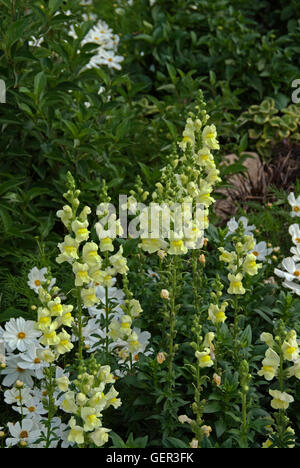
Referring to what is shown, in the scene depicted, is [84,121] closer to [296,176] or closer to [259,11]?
[296,176]

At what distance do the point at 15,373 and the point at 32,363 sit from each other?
0.35 feet

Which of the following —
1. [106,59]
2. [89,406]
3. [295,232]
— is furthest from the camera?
[106,59]

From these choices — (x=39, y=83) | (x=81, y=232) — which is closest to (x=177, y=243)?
(x=81, y=232)

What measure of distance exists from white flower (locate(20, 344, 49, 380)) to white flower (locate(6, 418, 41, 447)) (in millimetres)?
261

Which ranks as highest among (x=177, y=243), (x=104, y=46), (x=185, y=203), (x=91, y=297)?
(x=104, y=46)

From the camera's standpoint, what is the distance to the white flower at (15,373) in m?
3.26

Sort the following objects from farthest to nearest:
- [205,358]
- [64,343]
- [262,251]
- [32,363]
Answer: [262,251], [32,363], [64,343], [205,358]

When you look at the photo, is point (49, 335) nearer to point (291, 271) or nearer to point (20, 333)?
point (20, 333)

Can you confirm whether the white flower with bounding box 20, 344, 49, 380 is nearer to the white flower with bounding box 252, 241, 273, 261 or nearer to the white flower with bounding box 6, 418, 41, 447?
the white flower with bounding box 6, 418, 41, 447

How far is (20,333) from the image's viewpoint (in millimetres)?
3336

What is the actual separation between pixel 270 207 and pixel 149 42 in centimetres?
221

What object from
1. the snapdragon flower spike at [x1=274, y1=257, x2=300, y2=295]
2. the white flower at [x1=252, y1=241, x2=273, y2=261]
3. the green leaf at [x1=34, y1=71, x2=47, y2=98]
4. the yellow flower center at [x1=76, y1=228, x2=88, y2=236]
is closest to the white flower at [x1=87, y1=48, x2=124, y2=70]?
the green leaf at [x1=34, y1=71, x2=47, y2=98]

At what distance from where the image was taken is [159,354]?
2.70 meters
